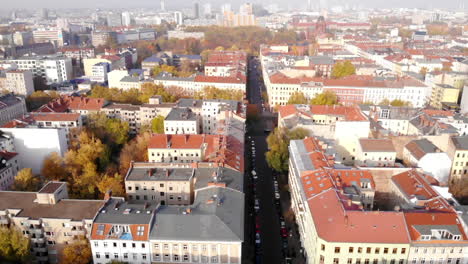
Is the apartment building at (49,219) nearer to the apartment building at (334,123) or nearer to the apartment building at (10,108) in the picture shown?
the apartment building at (334,123)

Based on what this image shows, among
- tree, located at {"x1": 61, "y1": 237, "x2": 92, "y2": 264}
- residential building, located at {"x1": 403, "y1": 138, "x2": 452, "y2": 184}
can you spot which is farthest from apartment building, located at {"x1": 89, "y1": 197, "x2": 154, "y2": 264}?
residential building, located at {"x1": 403, "y1": 138, "x2": 452, "y2": 184}

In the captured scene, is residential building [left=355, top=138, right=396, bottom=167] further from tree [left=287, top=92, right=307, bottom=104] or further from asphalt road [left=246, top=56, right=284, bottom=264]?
tree [left=287, top=92, right=307, bottom=104]

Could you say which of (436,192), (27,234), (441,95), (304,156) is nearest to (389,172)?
(436,192)

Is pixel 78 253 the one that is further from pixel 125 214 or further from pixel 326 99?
pixel 326 99

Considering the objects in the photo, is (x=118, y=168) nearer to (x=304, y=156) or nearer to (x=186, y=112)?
(x=186, y=112)

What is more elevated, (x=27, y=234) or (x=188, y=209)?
(x=188, y=209)

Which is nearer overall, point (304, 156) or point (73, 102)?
point (304, 156)

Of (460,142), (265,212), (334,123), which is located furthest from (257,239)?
(460,142)
